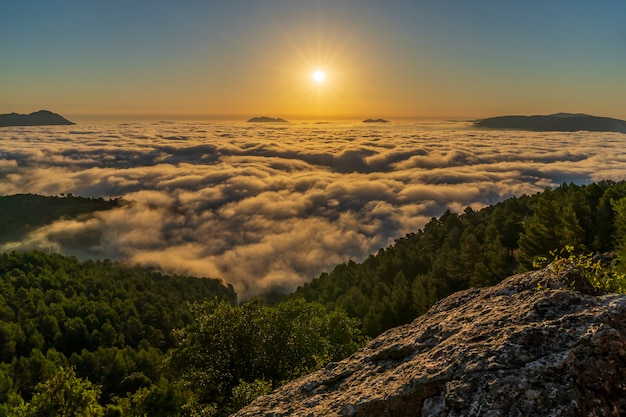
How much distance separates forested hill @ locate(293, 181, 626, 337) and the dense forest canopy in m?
0.24

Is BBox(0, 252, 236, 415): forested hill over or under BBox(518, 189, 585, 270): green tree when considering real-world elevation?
under

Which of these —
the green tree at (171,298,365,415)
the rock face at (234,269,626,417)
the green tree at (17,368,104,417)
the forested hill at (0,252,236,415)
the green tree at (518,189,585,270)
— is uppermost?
the rock face at (234,269,626,417)

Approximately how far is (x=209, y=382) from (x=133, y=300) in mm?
143004

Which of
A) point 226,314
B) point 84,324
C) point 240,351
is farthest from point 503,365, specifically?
point 84,324

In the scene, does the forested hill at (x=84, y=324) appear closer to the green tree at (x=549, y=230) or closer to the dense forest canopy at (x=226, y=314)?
the dense forest canopy at (x=226, y=314)

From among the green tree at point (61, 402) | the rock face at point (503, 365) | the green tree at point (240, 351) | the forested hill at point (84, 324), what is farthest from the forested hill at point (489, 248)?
the forested hill at point (84, 324)

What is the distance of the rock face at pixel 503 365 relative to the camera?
6.38 meters

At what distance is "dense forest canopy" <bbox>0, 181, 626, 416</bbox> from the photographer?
1246 inches

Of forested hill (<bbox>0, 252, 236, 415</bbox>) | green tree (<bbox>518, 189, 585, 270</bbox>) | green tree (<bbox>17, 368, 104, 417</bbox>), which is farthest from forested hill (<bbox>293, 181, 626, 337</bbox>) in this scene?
forested hill (<bbox>0, 252, 236, 415</bbox>)

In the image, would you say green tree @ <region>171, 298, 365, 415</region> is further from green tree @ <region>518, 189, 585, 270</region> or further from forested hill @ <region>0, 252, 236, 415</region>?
green tree @ <region>518, 189, 585, 270</region>

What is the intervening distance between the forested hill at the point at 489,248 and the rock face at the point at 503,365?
48.1ft

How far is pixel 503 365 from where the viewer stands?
6969 mm

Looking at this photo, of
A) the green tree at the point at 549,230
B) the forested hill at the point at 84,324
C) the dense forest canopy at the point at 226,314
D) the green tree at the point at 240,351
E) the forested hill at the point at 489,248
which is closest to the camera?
the green tree at the point at 240,351

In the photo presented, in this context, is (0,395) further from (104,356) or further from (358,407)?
(358,407)
